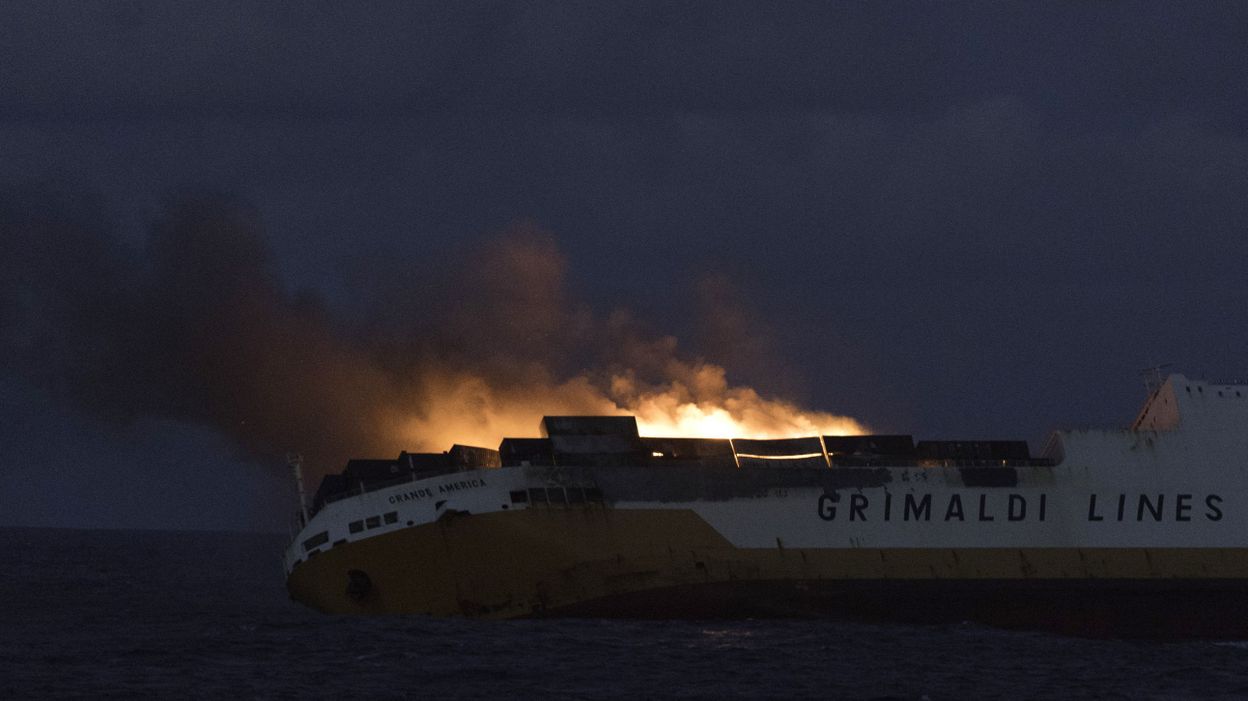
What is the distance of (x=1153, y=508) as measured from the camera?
56812 millimetres

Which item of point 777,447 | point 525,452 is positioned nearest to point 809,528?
point 777,447

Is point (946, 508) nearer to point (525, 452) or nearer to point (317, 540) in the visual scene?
point (525, 452)

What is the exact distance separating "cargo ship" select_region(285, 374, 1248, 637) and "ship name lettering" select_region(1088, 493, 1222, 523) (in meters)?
0.07

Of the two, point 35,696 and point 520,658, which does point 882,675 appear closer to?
point 520,658

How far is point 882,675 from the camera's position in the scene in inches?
1697

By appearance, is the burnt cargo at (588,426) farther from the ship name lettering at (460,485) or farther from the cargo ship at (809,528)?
the ship name lettering at (460,485)

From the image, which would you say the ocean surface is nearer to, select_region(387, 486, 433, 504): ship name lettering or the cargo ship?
the cargo ship

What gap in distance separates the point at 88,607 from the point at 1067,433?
1499 inches

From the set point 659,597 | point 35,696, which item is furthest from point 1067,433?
point 35,696

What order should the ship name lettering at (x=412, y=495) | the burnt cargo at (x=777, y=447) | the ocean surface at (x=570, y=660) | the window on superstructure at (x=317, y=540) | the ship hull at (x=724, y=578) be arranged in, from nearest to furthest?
the ocean surface at (x=570, y=660) → the ship hull at (x=724, y=578) → the ship name lettering at (x=412, y=495) → the window on superstructure at (x=317, y=540) → the burnt cargo at (x=777, y=447)

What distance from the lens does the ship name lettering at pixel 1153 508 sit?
5650 centimetres

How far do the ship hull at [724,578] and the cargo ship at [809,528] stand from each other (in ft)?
0.21

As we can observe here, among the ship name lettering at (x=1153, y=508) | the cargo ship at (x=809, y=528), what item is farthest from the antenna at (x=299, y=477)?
the ship name lettering at (x=1153, y=508)

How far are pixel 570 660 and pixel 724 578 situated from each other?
10062 millimetres
